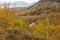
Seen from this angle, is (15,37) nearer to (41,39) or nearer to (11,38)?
(11,38)

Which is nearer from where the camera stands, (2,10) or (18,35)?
(18,35)

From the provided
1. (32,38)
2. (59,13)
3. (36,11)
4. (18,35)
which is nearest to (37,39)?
(32,38)

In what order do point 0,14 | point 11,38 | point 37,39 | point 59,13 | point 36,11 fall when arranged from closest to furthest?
point 11,38
point 37,39
point 0,14
point 59,13
point 36,11

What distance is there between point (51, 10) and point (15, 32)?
59.4m

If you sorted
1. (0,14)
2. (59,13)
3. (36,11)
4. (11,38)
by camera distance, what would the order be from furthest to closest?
(36,11), (59,13), (0,14), (11,38)

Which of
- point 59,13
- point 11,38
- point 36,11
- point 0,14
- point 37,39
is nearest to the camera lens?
point 11,38

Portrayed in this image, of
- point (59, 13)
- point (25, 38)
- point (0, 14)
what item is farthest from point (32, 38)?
point (59, 13)

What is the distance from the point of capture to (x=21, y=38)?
45.6ft

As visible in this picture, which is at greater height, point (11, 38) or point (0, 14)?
point (11, 38)

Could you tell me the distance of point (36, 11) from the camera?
276 feet

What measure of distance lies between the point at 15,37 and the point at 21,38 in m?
0.45

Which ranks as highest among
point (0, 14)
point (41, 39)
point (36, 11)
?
point (41, 39)

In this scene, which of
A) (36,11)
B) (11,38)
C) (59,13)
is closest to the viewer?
(11,38)

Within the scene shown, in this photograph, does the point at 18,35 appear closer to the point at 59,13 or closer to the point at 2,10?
the point at 2,10
